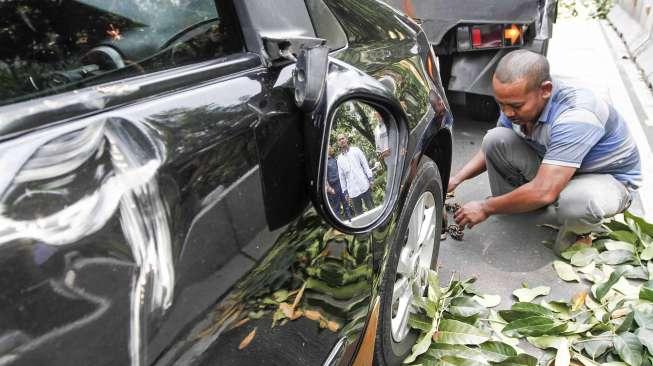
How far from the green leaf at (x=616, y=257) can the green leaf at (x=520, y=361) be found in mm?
993

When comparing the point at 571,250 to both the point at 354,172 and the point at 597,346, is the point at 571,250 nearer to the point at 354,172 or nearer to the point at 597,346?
the point at 597,346

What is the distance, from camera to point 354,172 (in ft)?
4.17

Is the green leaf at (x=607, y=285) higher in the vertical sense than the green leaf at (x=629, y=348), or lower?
lower

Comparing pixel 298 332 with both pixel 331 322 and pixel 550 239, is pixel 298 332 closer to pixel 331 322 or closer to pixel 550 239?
pixel 331 322

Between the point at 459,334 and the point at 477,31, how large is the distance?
2539 millimetres

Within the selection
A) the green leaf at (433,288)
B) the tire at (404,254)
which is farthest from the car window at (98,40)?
the green leaf at (433,288)

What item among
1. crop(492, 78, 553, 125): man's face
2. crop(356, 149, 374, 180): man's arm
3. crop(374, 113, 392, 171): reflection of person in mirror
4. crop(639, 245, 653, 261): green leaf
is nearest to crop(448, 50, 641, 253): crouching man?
crop(492, 78, 553, 125): man's face

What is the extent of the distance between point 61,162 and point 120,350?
0.27 metres

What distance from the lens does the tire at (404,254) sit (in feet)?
5.54

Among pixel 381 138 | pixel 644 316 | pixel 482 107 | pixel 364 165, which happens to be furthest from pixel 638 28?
pixel 364 165

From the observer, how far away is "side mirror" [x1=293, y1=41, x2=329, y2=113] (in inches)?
42.7

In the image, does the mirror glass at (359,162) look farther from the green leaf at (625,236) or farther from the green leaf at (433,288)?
the green leaf at (625,236)

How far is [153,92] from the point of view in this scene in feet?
3.01

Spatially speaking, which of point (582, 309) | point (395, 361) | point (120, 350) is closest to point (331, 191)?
point (120, 350)
